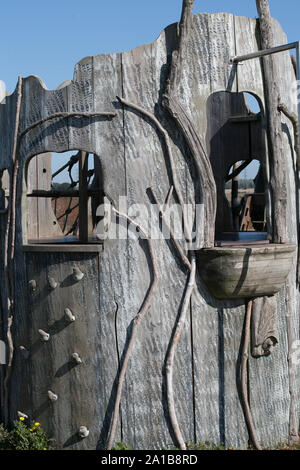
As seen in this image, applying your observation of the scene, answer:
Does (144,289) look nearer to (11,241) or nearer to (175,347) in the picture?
(175,347)

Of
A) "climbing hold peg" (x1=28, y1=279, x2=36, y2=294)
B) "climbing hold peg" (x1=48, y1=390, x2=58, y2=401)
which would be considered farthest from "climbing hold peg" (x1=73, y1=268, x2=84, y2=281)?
"climbing hold peg" (x1=48, y1=390, x2=58, y2=401)

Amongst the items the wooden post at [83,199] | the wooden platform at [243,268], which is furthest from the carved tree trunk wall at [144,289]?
the wooden post at [83,199]

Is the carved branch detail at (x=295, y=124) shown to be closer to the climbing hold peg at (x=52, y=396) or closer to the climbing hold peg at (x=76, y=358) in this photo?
the climbing hold peg at (x=76, y=358)

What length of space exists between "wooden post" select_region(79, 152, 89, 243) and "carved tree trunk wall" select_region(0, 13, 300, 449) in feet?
3.10

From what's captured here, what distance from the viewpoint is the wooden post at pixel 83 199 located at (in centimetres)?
684

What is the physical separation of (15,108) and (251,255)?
117 inches

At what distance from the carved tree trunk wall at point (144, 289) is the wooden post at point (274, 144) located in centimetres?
11

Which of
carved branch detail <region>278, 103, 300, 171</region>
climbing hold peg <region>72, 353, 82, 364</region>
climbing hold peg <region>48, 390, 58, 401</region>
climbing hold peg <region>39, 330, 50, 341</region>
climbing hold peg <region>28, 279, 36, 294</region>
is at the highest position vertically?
carved branch detail <region>278, 103, 300, 171</region>

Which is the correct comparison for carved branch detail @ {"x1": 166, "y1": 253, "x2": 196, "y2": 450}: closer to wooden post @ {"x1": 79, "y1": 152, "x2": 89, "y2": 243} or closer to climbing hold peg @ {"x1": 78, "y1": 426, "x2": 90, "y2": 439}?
climbing hold peg @ {"x1": 78, "y1": 426, "x2": 90, "y2": 439}

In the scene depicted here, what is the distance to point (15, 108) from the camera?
247 inches

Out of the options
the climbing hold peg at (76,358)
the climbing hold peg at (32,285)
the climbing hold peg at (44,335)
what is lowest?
the climbing hold peg at (76,358)

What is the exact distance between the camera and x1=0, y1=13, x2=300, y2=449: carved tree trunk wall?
567 cm

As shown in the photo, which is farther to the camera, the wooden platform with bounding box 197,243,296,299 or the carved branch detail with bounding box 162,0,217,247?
the carved branch detail with bounding box 162,0,217,247

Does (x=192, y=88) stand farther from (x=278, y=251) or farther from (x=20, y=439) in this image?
(x=20, y=439)
